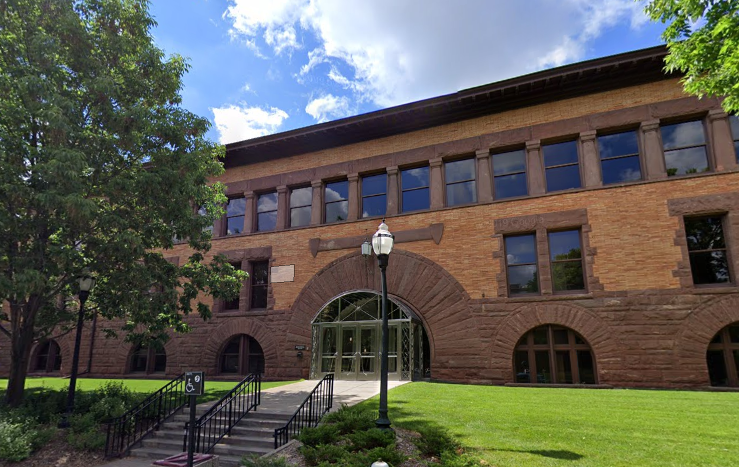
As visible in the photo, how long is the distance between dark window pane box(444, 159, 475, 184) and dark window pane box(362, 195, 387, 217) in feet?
9.49

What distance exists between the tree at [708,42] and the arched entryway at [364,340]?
11218 mm

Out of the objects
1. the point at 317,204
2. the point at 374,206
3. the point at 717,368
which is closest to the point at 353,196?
the point at 374,206

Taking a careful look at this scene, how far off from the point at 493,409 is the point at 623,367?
622 cm

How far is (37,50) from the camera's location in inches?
432

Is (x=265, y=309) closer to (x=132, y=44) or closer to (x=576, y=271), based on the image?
(x=132, y=44)

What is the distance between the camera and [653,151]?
15398 mm

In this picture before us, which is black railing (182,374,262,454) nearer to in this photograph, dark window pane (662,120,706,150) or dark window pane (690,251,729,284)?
dark window pane (690,251,729,284)

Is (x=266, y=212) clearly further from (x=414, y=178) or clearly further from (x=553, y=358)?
(x=553, y=358)

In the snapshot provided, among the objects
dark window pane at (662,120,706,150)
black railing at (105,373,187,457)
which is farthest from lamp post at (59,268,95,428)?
Answer: dark window pane at (662,120,706,150)

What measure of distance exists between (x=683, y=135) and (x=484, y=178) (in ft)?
22.2

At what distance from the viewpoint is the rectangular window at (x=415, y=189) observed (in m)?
18.6

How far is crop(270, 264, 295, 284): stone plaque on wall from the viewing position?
19.7 metres

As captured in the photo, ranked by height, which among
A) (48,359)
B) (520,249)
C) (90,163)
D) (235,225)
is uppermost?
(235,225)

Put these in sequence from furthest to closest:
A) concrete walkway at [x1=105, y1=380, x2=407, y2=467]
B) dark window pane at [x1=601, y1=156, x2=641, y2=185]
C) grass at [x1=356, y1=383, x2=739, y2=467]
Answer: dark window pane at [x1=601, y1=156, x2=641, y2=185]
concrete walkway at [x1=105, y1=380, x2=407, y2=467]
grass at [x1=356, y1=383, x2=739, y2=467]
